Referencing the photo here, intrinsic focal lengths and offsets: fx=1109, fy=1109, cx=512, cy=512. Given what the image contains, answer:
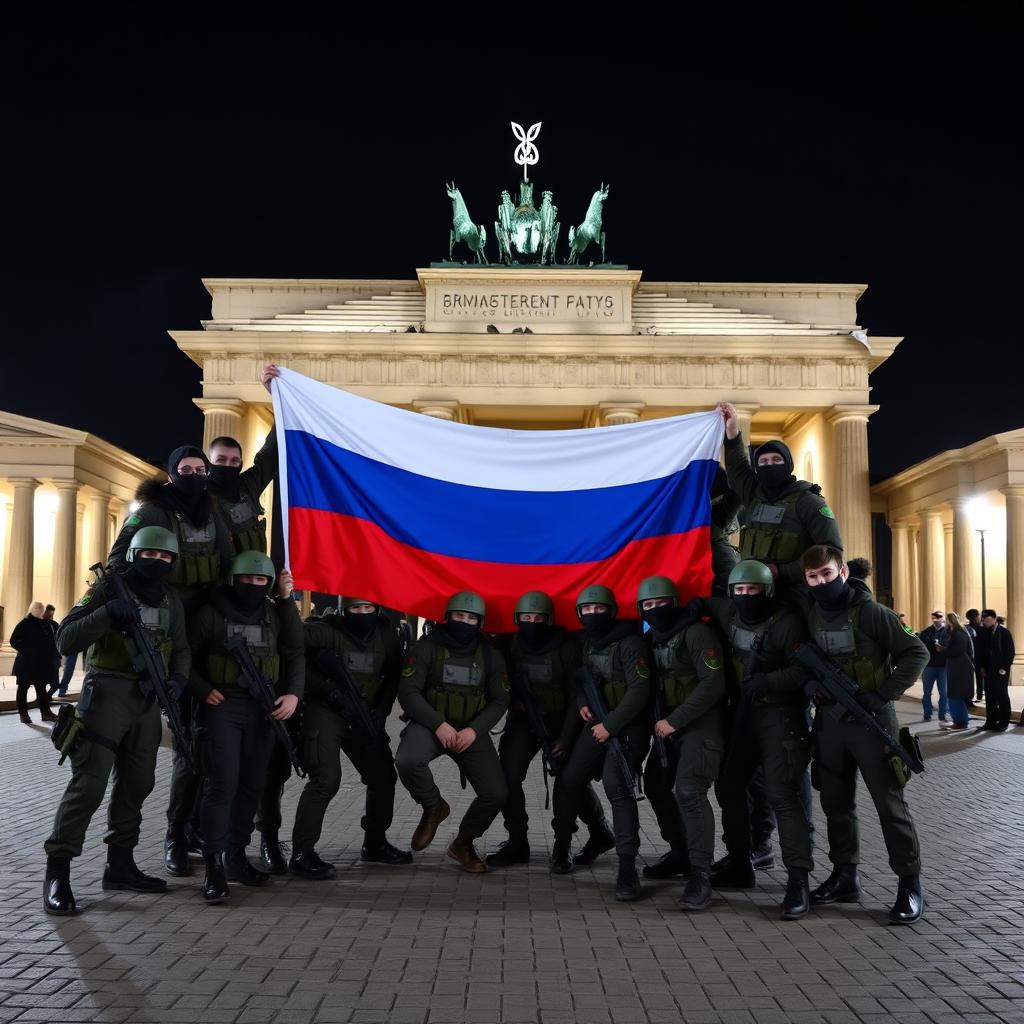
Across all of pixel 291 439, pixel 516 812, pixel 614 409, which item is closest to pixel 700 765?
pixel 516 812

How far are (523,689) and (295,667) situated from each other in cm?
171

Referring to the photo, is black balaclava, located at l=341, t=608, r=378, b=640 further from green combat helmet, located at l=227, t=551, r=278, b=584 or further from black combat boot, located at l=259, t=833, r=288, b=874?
black combat boot, located at l=259, t=833, r=288, b=874

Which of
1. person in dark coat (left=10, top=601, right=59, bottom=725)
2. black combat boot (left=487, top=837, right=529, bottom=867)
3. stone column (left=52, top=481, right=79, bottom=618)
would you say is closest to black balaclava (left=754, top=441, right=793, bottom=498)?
black combat boot (left=487, top=837, right=529, bottom=867)

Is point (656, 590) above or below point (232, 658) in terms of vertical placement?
above

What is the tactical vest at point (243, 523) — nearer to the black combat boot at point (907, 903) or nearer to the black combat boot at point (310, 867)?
the black combat boot at point (310, 867)

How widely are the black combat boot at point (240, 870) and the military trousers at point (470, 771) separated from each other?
3.81 feet

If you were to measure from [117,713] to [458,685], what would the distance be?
7.77ft

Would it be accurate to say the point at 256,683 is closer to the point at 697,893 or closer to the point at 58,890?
the point at 58,890

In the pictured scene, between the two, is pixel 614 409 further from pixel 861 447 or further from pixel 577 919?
pixel 577 919

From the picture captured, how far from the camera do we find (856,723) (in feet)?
22.8

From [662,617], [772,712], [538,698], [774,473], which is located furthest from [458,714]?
[774,473]

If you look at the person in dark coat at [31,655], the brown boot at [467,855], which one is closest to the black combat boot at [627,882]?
the brown boot at [467,855]

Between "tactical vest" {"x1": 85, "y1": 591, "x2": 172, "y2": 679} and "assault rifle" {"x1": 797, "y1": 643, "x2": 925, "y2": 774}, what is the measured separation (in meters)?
4.06

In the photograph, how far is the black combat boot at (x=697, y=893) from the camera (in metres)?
6.89
